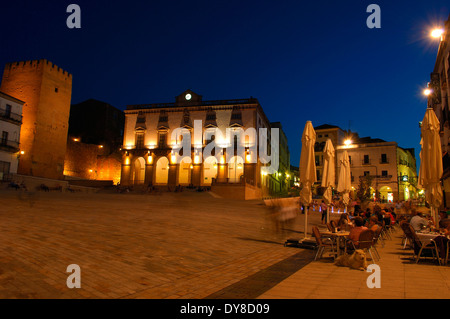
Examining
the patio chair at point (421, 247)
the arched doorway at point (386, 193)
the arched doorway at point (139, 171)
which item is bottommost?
the patio chair at point (421, 247)

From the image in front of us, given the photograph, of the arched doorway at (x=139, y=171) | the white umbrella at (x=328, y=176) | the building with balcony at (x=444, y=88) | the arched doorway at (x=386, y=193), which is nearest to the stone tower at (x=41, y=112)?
the arched doorway at (x=139, y=171)

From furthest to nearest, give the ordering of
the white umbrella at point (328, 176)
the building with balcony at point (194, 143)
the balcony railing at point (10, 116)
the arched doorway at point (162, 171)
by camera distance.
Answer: the arched doorway at point (162, 171), the building with balcony at point (194, 143), the balcony railing at point (10, 116), the white umbrella at point (328, 176)

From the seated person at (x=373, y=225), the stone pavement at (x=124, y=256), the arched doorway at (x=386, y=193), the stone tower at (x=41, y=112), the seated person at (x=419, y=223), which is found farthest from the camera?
the arched doorway at (x=386, y=193)

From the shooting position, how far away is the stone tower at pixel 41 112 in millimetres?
37750

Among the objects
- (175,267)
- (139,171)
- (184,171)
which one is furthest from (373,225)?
(139,171)

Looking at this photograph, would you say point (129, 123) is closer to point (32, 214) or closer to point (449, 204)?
point (32, 214)

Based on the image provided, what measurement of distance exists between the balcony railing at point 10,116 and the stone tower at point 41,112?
98.5 inches

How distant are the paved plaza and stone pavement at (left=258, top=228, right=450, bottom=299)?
Result: 0.01 m

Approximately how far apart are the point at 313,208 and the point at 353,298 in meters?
25.8

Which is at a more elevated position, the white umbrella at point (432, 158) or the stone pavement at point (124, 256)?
the white umbrella at point (432, 158)

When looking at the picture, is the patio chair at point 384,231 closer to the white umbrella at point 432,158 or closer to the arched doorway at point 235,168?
the white umbrella at point 432,158

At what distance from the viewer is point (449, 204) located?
2192 centimetres
